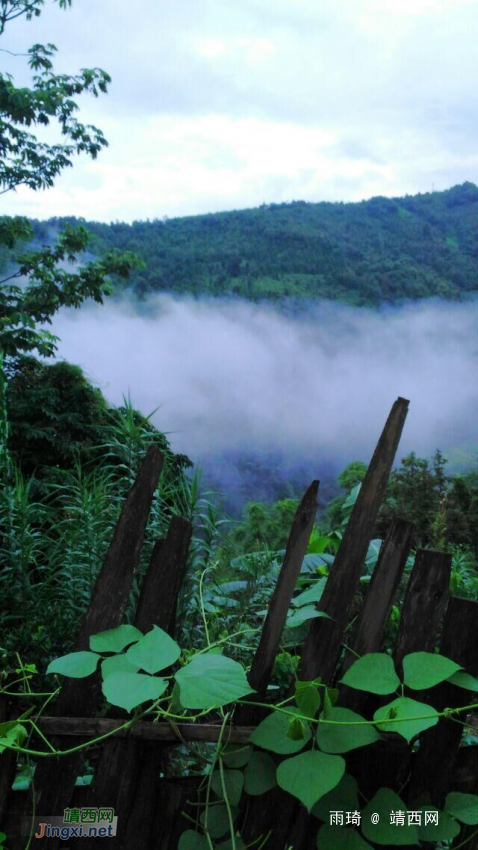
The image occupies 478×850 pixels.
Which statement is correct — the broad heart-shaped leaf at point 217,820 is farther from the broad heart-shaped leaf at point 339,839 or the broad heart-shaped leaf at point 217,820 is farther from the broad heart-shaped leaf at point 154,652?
the broad heart-shaped leaf at point 154,652

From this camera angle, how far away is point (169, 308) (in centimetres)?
442

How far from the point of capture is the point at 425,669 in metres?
0.74

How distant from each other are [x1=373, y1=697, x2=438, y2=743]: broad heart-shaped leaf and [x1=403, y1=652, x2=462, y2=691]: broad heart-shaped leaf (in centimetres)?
2

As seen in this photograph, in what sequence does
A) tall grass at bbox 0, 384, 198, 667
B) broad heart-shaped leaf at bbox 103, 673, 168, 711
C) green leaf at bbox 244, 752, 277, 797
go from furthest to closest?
tall grass at bbox 0, 384, 198, 667
green leaf at bbox 244, 752, 277, 797
broad heart-shaped leaf at bbox 103, 673, 168, 711

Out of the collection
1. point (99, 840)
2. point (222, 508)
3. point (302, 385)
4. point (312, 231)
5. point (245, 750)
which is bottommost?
point (99, 840)

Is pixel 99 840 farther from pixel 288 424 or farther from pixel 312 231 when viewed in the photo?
pixel 312 231

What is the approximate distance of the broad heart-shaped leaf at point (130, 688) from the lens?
65cm

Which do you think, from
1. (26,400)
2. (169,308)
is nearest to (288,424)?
(169,308)

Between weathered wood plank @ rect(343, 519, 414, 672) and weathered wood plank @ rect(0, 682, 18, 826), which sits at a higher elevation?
weathered wood plank @ rect(343, 519, 414, 672)

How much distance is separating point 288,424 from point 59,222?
1.98 meters

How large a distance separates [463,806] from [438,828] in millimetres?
40

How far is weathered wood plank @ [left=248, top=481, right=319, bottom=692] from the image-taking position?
79cm

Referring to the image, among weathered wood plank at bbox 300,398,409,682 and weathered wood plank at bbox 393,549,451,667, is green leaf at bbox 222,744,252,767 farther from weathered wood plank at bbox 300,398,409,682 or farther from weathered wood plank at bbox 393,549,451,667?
weathered wood plank at bbox 393,549,451,667

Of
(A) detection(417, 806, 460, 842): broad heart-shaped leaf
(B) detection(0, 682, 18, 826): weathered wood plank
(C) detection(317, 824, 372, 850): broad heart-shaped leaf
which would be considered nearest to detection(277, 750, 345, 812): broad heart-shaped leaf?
(C) detection(317, 824, 372, 850): broad heart-shaped leaf
